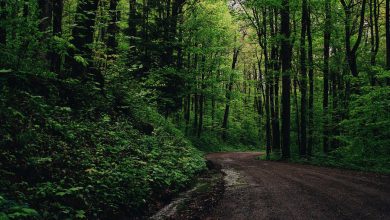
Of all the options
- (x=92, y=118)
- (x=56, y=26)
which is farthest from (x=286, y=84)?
(x=56, y=26)

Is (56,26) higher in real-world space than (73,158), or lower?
higher

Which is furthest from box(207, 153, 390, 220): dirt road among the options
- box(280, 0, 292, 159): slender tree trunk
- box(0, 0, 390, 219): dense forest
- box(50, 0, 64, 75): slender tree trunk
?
box(280, 0, 292, 159): slender tree trunk

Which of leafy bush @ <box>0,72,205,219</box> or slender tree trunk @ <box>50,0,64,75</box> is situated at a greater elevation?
slender tree trunk @ <box>50,0,64,75</box>

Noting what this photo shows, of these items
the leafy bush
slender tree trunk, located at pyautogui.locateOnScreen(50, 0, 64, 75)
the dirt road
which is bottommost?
the dirt road

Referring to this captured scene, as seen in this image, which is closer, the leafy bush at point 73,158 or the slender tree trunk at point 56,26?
the leafy bush at point 73,158

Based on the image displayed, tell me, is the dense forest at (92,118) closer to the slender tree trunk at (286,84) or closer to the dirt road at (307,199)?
the slender tree trunk at (286,84)

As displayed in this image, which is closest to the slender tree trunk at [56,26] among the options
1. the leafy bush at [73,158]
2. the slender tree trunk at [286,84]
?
the leafy bush at [73,158]

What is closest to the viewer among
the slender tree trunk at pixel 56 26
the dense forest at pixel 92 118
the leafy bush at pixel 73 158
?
the leafy bush at pixel 73 158

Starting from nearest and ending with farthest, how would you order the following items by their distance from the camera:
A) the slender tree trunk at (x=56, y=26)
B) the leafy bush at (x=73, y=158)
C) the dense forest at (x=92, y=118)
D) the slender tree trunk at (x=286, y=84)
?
the leafy bush at (x=73, y=158), the dense forest at (x=92, y=118), the slender tree trunk at (x=56, y=26), the slender tree trunk at (x=286, y=84)

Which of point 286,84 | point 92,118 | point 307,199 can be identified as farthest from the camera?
point 286,84

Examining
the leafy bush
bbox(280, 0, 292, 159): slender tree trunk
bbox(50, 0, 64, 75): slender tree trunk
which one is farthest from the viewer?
bbox(280, 0, 292, 159): slender tree trunk

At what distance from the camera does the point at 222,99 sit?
3141 centimetres

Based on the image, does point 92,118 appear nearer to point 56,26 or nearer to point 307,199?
point 56,26

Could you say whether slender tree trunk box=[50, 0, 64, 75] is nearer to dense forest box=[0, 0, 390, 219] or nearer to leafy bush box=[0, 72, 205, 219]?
dense forest box=[0, 0, 390, 219]
